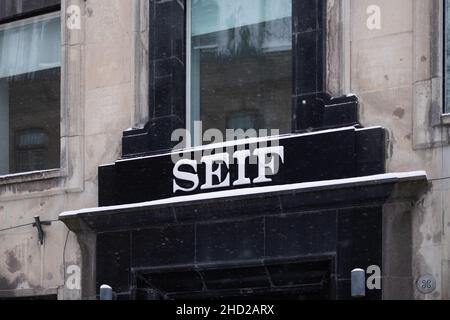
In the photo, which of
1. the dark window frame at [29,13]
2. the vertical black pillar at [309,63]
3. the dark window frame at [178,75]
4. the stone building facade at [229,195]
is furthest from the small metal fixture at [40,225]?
the vertical black pillar at [309,63]

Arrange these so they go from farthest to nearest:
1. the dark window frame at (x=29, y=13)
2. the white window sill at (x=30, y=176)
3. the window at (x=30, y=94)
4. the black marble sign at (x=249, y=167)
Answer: the dark window frame at (x=29, y=13) < the window at (x=30, y=94) < the white window sill at (x=30, y=176) < the black marble sign at (x=249, y=167)

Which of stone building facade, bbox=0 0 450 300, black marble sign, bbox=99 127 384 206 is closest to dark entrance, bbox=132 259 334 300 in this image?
stone building facade, bbox=0 0 450 300

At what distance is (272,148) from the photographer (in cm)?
1652

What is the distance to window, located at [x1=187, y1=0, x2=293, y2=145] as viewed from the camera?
17078 millimetres

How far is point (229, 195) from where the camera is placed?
1647cm

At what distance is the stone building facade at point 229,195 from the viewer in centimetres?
1547

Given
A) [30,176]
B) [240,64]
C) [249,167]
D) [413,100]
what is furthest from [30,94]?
[413,100]

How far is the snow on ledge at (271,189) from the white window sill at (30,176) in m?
0.72

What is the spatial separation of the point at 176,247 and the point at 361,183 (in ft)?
8.79

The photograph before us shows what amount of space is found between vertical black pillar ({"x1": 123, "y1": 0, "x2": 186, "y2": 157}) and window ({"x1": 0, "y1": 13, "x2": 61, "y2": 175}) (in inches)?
62.2

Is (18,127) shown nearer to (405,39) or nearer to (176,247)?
(176,247)

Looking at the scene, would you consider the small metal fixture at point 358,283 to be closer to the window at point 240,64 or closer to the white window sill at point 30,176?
the window at point 240,64

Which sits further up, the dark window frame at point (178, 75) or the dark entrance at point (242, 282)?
the dark window frame at point (178, 75)
